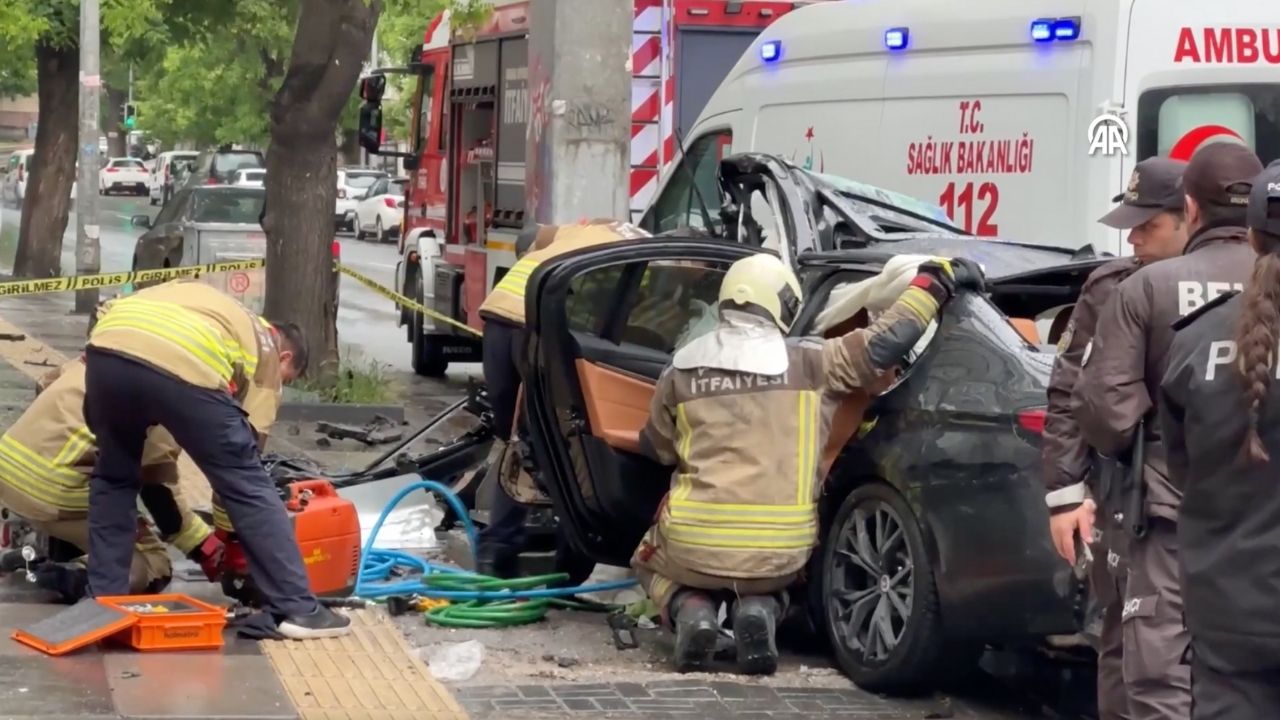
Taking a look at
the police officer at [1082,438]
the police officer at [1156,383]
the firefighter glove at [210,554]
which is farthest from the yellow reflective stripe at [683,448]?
the police officer at [1156,383]

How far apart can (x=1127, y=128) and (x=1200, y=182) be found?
4.01m

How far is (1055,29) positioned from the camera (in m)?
8.84

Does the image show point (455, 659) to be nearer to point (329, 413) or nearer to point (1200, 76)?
Answer: point (1200, 76)

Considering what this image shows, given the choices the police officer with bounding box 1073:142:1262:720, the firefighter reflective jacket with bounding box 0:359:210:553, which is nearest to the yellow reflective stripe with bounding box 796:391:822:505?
the police officer with bounding box 1073:142:1262:720

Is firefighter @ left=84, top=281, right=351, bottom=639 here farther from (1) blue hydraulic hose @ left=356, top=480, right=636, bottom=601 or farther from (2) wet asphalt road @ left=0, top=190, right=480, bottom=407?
(2) wet asphalt road @ left=0, top=190, right=480, bottom=407

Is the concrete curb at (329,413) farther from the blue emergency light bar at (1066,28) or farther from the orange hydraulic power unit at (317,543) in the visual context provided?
the blue emergency light bar at (1066,28)

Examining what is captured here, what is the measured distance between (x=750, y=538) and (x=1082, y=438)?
1873 mm

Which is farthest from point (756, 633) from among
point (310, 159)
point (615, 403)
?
point (310, 159)

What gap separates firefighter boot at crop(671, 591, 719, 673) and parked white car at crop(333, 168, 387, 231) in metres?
37.0

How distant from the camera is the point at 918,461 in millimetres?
6414

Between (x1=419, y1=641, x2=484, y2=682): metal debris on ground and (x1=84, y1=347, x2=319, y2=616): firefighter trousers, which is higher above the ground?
(x1=84, y1=347, x2=319, y2=616): firefighter trousers

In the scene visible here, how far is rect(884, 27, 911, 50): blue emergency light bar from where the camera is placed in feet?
32.7

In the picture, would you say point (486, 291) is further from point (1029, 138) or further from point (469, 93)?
point (1029, 138)

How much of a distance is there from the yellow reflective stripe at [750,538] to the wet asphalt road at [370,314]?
7.85 metres
